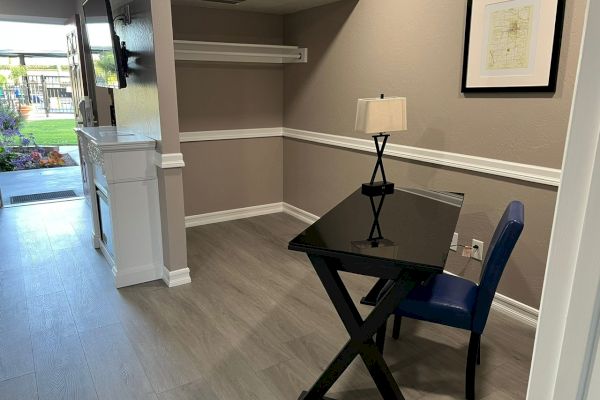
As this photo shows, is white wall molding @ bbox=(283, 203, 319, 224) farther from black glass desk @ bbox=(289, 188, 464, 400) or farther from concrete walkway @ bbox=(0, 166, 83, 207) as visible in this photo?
concrete walkway @ bbox=(0, 166, 83, 207)

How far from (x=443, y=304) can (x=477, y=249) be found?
1.08 meters

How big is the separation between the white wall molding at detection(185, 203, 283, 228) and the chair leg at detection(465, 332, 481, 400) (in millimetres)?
3028

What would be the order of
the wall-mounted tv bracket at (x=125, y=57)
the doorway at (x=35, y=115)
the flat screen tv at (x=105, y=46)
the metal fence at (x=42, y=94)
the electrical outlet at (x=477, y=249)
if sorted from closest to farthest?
1. the electrical outlet at (x=477, y=249)
2. the flat screen tv at (x=105, y=46)
3. the wall-mounted tv bracket at (x=125, y=57)
4. the doorway at (x=35, y=115)
5. the metal fence at (x=42, y=94)

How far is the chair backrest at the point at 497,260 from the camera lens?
1.70m

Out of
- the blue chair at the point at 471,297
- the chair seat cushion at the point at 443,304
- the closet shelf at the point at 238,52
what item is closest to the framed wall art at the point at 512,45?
the blue chair at the point at 471,297

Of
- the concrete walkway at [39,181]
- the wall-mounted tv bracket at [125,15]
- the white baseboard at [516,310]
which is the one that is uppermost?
the wall-mounted tv bracket at [125,15]

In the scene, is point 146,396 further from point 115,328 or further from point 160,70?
point 160,70

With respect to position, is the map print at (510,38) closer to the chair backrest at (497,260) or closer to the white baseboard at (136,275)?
the chair backrest at (497,260)

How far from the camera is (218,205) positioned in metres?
4.44

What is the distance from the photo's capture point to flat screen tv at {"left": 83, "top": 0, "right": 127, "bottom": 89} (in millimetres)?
2945

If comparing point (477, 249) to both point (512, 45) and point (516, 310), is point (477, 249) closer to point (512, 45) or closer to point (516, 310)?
point (516, 310)

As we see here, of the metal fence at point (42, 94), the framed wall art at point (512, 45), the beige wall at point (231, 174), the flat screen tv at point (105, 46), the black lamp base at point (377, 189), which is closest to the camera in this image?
the framed wall art at point (512, 45)

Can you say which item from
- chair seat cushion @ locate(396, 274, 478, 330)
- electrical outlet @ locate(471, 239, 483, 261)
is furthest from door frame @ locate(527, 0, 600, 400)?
electrical outlet @ locate(471, 239, 483, 261)

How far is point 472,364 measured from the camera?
1.89 meters
